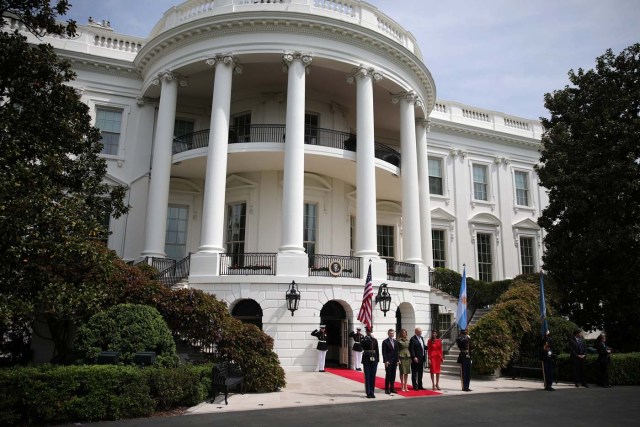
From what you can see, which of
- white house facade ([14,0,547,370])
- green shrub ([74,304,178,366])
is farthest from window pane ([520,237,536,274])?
green shrub ([74,304,178,366])

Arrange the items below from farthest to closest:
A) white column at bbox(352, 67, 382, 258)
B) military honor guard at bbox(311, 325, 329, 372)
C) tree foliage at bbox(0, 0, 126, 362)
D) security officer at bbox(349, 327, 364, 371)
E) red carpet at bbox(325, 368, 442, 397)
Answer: white column at bbox(352, 67, 382, 258) → military honor guard at bbox(311, 325, 329, 372) → security officer at bbox(349, 327, 364, 371) → red carpet at bbox(325, 368, 442, 397) → tree foliage at bbox(0, 0, 126, 362)

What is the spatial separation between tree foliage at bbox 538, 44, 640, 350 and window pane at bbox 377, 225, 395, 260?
7295 mm

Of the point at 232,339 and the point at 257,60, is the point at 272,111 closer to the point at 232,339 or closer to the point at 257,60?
the point at 257,60

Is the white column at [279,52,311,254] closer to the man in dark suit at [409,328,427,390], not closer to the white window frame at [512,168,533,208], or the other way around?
the man in dark suit at [409,328,427,390]

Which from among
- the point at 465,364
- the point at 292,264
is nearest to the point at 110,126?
the point at 292,264

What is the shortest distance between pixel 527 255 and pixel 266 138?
57.9 ft

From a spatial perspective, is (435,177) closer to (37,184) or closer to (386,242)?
(386,242)

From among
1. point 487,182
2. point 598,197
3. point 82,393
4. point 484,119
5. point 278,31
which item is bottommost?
point 82,393

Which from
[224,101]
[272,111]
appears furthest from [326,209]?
[224,101]

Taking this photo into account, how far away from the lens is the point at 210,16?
1880cm

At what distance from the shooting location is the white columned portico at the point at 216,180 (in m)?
17.2

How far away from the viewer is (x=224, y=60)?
1895 centimetres

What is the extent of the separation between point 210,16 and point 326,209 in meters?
8.93

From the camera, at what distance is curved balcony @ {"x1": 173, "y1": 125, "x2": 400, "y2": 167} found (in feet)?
69.9
